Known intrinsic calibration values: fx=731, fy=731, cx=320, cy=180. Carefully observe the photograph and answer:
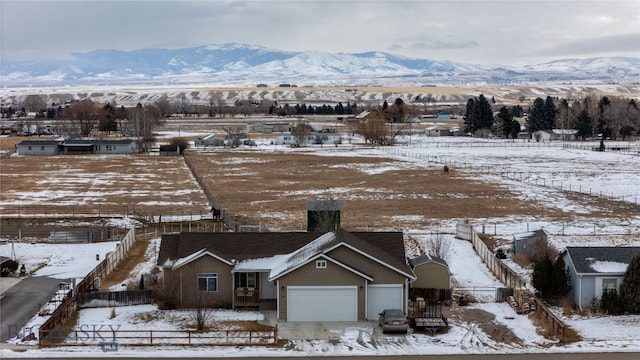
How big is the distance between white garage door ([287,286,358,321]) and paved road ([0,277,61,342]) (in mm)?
8485

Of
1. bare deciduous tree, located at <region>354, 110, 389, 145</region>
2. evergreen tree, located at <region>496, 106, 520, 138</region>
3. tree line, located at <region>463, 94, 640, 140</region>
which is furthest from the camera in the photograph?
evergreen tree, located at <region>496, 106, 520, 138</region>

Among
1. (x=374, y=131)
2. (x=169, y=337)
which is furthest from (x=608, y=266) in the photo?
(x=374, y=131)

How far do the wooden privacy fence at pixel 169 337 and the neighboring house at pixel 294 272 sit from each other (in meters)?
1.89

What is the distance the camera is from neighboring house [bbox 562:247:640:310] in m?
24.8

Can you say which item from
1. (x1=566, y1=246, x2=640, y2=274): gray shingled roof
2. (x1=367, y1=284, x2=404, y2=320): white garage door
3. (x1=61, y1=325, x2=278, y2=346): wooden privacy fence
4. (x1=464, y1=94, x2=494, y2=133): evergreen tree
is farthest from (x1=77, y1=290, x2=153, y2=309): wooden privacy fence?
(x1=464, y1=94, x2=494, y2=133): evergreen tree

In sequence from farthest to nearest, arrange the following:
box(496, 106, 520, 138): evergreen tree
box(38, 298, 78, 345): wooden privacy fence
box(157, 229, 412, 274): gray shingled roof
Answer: box(496, 106, 520, 138): evergreen tree < box(157, 229, 412, 274): gray shingled roof < box(38, 298, 78, 345): wooden privacy fence

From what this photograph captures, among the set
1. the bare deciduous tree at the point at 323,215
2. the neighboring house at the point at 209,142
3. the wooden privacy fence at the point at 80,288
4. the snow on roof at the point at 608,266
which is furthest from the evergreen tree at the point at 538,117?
the snow on roof at the point at 608,266

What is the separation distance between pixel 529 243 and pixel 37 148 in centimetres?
7777

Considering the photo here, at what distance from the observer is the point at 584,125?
11375 cm

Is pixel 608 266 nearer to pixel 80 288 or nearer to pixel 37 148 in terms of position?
pixel 80 288

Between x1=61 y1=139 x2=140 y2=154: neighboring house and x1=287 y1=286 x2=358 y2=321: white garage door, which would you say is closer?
x1=287 y1=286 x2=358 y2=321: white garage door

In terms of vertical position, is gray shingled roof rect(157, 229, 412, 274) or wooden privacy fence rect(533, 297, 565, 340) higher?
gray shingled roof rect(157, 229, 412, 274)

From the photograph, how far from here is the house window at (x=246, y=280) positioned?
82.6 feet

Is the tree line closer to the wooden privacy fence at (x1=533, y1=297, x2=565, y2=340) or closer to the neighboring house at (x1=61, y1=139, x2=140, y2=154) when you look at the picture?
the neighboring house at (x1=61, y1=139, x2=140, y2=154)
